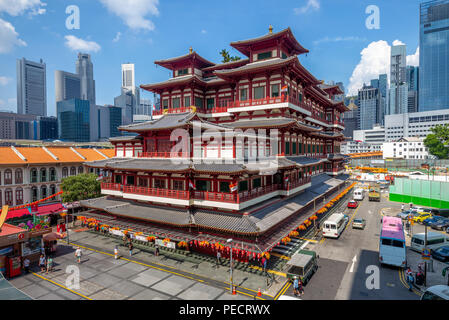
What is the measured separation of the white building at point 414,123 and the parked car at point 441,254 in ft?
560

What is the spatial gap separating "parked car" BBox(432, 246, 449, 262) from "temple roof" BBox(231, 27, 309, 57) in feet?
107

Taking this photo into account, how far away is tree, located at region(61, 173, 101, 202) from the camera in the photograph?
4131 centimetres

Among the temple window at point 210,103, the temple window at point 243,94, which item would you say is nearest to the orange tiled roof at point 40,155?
the temple window at point 210,103

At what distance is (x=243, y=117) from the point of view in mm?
36875

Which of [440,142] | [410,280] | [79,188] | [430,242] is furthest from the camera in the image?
[440,142]

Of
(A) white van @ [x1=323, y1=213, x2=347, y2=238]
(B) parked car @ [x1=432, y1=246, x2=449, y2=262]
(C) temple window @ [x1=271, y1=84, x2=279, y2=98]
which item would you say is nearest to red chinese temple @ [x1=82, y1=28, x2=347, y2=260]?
(C) temple window @ [x1=271, y1=84, x2=279, y2=98]

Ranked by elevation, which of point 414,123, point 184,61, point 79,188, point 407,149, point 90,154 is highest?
point 414,123

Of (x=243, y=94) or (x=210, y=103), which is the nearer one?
(x=243, y=94)

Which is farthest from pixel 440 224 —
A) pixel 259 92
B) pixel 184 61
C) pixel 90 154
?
pixel 90 154

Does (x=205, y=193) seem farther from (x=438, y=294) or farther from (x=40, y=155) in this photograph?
(x=40, y=155)

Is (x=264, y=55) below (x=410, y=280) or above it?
above

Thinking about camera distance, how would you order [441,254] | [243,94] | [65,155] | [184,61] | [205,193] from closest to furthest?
[205,193] < [441,254] < [243,94] < [184,61] < [65,155]

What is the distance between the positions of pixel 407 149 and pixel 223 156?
506 ft

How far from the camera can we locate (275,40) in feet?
116
